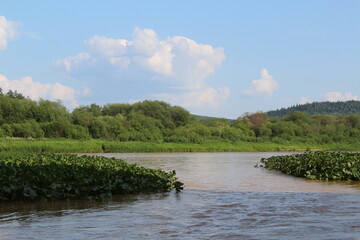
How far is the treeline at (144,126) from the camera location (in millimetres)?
65938

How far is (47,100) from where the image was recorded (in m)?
79.8

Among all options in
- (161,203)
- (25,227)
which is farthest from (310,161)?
(25,227)

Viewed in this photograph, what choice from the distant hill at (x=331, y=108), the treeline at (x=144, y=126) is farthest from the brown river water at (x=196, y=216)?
the distant hill at (x=331, y=108)

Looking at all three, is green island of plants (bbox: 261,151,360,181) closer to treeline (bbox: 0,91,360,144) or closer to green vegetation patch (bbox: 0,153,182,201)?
green vegetation patch (bbox: 0,153,182,201)

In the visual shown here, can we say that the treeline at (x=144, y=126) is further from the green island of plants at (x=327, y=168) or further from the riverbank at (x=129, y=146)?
the green island of plants at (x=327, y=168)

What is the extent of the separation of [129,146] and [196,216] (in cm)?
4694

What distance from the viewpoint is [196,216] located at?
1089cm

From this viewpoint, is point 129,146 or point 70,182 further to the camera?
point 129,146

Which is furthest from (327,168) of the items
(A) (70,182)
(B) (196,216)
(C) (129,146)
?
(C) (129,146)

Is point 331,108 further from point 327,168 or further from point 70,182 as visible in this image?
point 70,182

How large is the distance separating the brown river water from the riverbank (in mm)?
31209

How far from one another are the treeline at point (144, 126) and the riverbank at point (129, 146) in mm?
4899

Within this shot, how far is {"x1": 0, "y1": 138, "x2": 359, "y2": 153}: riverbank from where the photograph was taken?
47.2 metres

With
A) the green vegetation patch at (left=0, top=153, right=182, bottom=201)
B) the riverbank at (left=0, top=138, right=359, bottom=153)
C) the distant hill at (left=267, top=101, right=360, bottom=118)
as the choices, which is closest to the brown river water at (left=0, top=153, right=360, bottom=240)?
the green vegetation patch at (left=0, top=153, right=182, bottom=201)
